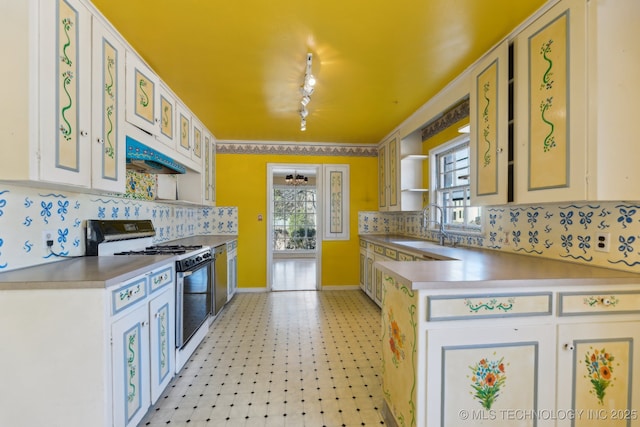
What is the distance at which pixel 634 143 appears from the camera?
141cm

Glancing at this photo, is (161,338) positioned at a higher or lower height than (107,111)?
lower

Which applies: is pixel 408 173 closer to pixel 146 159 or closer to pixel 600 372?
pixel 600 372

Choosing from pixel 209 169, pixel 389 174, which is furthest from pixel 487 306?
pixel 209 169

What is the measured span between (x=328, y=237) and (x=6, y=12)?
13.3ft

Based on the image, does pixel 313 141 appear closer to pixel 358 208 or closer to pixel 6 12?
pixel 358 208

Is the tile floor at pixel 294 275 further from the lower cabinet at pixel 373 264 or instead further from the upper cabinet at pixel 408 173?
the upper cabinet at pixel 408 173

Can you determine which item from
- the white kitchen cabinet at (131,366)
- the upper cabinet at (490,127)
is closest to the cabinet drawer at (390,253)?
the upper cabinet at (490,127)

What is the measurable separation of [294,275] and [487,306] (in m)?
5.05

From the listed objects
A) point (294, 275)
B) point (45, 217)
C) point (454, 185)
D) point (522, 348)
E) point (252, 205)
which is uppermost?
point (454, 185)

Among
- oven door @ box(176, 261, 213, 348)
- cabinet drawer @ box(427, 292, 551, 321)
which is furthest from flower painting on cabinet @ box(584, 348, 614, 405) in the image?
oven door @ box(176, 261, 213, 348)

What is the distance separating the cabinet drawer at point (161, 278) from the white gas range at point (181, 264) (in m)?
0.11

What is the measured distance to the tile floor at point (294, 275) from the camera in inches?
199

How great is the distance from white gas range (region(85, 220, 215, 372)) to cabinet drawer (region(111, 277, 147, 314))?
0.51m

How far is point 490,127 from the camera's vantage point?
81.6 inches
